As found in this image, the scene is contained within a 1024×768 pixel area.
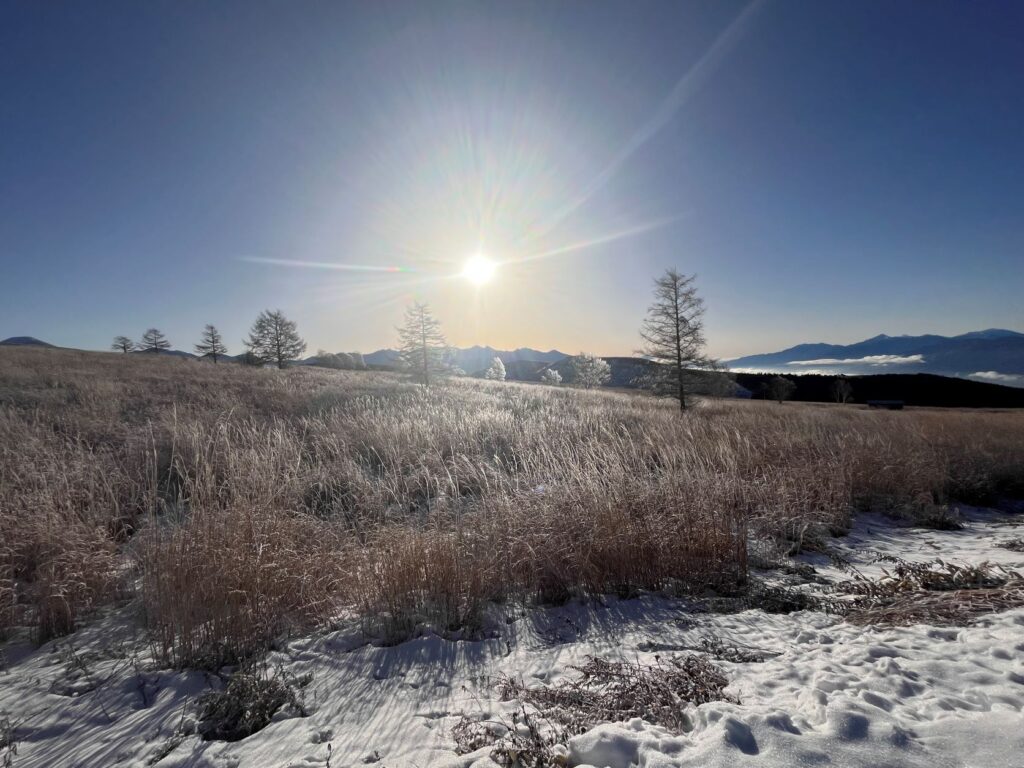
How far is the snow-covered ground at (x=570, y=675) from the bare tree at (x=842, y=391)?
Result: 7638 centimetres

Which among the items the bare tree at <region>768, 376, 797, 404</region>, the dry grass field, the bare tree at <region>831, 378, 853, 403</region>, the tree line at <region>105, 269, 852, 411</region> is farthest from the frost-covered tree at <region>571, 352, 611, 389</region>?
the dry grass field

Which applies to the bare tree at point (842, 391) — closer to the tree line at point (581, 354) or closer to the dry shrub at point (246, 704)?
the tree line at point (581, 354)

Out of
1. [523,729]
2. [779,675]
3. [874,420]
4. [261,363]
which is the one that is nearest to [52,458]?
[523,729]

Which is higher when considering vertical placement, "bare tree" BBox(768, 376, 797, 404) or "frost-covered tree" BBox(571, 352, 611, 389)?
"frost-covered tree" BBox(571, 352, 611, 389)

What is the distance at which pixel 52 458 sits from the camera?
5.25 meters

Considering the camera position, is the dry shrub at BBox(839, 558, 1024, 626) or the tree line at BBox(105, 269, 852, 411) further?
the tree line at BBox(105, 269, 852, 411)

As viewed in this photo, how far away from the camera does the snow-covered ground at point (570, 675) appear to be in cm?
186

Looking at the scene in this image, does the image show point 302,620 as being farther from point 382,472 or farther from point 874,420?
point 874,420

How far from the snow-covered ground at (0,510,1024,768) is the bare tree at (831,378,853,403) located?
251 ft

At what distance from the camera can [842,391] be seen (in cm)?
6531

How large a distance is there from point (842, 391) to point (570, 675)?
269ft

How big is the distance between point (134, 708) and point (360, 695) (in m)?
1.27

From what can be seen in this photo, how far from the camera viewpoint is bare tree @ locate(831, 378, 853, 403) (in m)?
64.2

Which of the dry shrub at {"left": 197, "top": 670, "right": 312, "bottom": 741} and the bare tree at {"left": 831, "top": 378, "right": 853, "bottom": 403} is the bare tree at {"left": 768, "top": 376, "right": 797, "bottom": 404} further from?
the dry shrub at {"left": 197, "top": 670, "right": 312, "bottom": 741}
